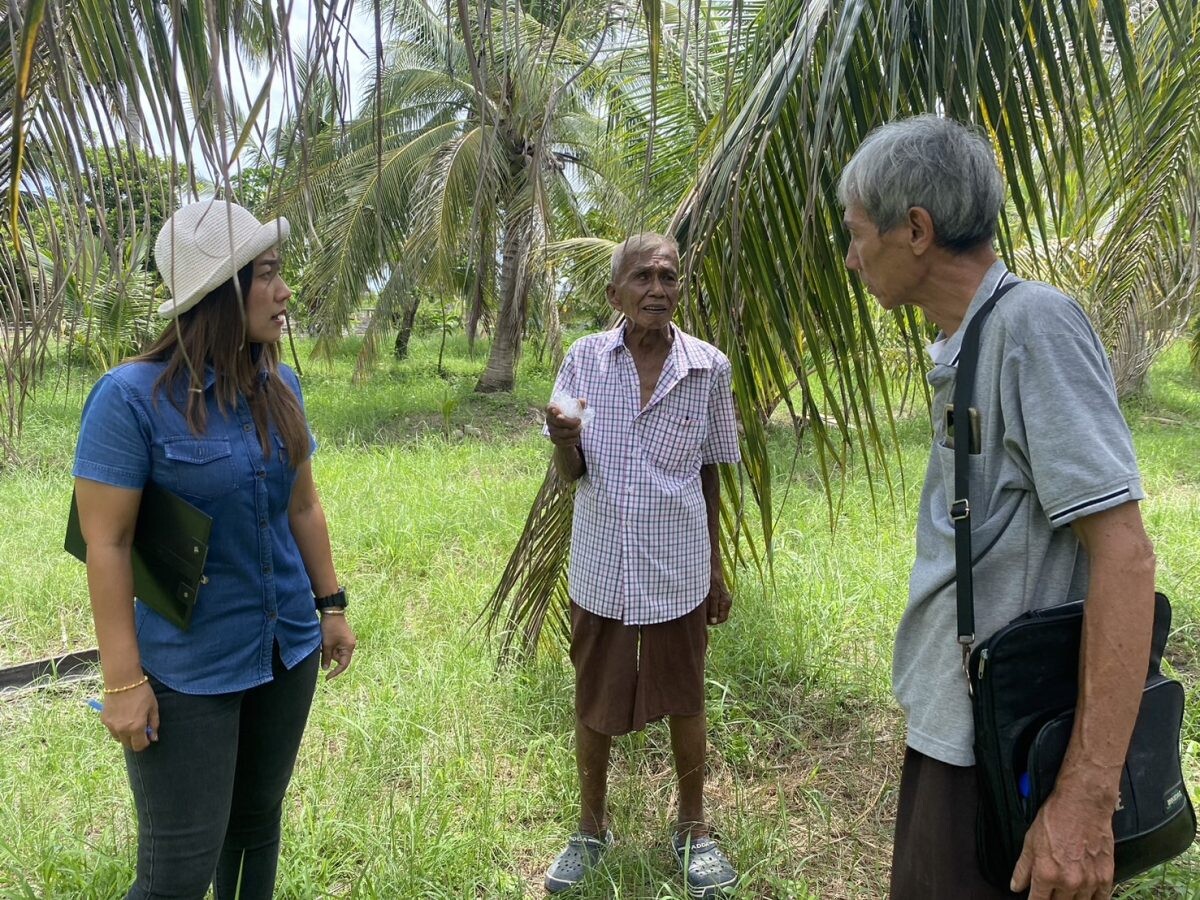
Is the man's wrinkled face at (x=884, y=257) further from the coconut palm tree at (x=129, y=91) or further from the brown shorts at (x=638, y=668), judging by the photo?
the brown shorts at (x=638, y=668)

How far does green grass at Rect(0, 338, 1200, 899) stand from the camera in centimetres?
249

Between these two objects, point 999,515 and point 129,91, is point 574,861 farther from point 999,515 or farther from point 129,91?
point 129,91

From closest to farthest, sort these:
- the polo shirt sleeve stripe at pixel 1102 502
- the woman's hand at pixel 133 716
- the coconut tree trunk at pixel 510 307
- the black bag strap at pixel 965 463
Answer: the polo shirt sleeve stripe at pixel 1102 502 → the black bag strap at pixel 965 463 → the woman's hand at pixel 133 716 → the coconut tree trunk at pixel 510 307

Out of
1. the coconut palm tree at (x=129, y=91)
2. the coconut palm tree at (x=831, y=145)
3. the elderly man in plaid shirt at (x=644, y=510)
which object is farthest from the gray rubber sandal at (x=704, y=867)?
the coconut palm tree at (x=129, y=91)

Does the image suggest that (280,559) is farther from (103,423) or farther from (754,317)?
(754,317)

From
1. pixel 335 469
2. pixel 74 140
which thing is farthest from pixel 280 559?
pixel 335 469

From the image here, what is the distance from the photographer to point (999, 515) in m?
1.32

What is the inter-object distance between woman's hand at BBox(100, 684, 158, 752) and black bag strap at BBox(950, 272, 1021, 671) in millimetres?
1389

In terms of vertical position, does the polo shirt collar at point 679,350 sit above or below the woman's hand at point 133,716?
above

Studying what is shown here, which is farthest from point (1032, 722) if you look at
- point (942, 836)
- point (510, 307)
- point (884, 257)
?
point (510, 307)

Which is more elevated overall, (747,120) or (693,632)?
(747,120)

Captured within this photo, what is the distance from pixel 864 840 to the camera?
274 centimetres

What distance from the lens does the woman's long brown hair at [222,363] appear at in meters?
1.65

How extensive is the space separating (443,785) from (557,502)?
0.97 m
